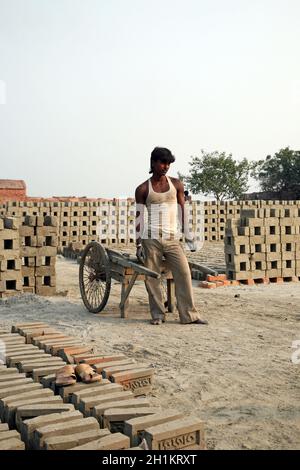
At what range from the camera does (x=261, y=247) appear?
10109 mm

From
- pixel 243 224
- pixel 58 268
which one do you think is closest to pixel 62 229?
pixel 58 268

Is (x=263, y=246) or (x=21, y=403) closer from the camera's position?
(x=21, y=403)

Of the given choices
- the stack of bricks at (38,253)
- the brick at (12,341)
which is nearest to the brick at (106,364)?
the brick at (12,341)

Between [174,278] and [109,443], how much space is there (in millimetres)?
3635

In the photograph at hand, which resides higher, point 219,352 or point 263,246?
point 263,246

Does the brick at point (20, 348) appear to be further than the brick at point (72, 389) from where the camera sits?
Yes

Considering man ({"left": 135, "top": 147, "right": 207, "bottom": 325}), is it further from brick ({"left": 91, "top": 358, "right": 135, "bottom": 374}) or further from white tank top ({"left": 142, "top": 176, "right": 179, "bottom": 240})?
brick ({"left": 91, "top": 358, "right": 135, "bottom": 374})

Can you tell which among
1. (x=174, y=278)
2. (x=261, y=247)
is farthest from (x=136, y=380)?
(x=261, y=247)

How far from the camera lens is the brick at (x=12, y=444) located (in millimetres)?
2419

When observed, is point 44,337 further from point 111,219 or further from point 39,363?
point 111,219

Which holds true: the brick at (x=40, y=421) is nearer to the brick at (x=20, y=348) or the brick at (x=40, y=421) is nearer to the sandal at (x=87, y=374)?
the sandal at (x=87, y=374)

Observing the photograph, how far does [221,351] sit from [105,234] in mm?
17402

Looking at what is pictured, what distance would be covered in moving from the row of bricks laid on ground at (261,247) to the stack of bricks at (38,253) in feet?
12.1

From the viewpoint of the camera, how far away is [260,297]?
8.14 meters
